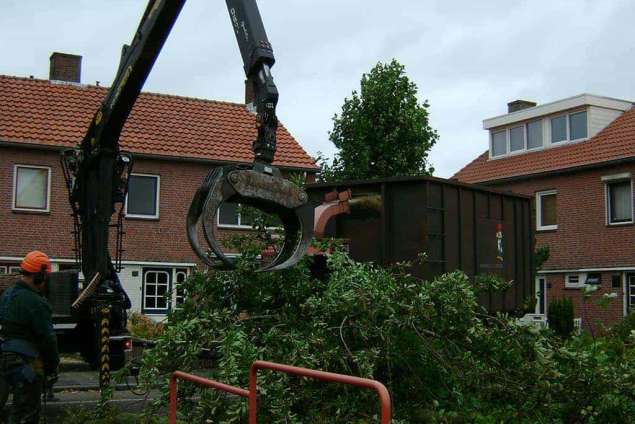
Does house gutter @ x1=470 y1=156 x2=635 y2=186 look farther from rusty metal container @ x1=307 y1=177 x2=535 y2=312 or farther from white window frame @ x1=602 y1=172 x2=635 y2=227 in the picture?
rusty metal container @ x1=307 y1=177 x2=535 y2=312

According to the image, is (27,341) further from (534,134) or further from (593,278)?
(534,134)

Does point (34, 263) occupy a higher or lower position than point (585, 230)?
lower

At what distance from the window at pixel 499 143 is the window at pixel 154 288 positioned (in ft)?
54.9

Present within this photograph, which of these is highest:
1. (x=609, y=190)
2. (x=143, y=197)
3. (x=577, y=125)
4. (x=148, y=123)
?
(x=577, y=125)

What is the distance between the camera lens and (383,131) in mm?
26297

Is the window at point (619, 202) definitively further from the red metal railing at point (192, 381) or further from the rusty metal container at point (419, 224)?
the red metal railing at point (192, 381)

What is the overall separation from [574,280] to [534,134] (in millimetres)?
7286

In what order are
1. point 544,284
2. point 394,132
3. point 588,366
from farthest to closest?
point 544,284 < point 394,132 < point 588,366

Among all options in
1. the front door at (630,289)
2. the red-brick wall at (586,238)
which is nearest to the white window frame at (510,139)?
the red-brick wall at (586,238)

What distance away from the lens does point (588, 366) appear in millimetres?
7566

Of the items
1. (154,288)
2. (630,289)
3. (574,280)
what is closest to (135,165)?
(154,288)

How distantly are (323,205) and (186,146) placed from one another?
50.3 ft

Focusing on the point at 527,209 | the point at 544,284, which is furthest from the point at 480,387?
the point at 544,284

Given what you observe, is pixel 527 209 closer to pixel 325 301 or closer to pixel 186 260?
pixel 325 301
